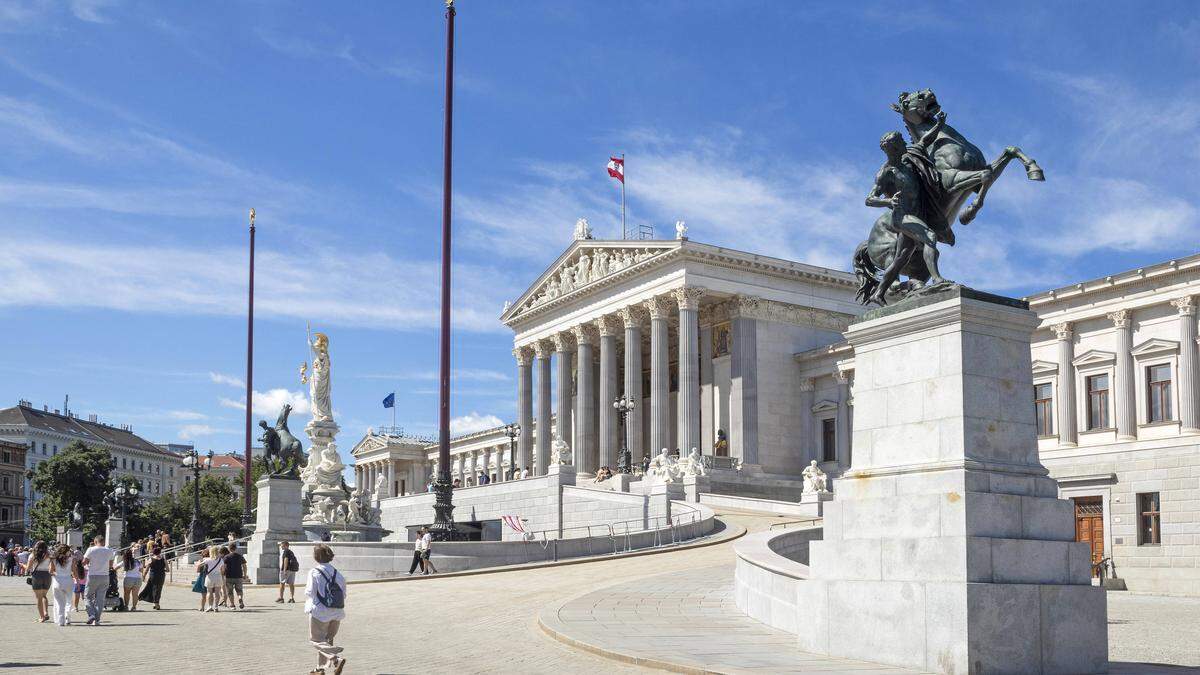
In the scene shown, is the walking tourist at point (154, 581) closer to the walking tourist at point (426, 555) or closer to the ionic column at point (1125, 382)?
the walking tourist at point (426, 555)

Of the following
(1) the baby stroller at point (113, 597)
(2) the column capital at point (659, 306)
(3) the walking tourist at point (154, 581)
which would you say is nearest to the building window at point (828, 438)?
(2) the column capital at point (659, 306)

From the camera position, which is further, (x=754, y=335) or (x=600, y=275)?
(x=600, y=275)

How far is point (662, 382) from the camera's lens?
66.0 meters

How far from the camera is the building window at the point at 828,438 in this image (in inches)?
2655

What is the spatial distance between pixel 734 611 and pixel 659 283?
48974 millimetres

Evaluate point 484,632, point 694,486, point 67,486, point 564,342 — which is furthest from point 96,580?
point 67,486

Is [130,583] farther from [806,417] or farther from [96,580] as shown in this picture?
[806,417]

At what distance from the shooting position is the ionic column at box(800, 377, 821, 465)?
68125 millimetres

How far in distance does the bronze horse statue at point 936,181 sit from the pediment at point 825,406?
53.0 meters

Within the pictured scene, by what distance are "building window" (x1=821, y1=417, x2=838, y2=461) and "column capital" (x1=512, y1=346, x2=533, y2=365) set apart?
21833 millimetres

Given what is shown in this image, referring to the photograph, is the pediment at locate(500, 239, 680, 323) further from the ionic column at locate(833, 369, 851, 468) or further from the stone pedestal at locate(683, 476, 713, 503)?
the stone pedestal at locate(683, 476, 713, 503)

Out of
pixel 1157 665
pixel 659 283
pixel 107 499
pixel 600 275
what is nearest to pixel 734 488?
pixel 659 283

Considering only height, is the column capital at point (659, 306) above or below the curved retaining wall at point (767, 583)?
above

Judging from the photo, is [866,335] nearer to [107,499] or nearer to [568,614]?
[568,614]
